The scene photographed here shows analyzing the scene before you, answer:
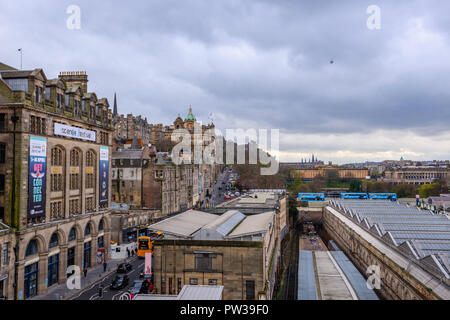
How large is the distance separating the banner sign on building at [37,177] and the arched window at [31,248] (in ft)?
7.71

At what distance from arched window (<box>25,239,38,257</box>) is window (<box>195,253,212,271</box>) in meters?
15.3

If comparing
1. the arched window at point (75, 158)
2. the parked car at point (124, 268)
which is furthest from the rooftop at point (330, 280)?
the arched window at point (75, 158)

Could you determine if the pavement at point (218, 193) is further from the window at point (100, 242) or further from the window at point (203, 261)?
the window at point (203, 261)

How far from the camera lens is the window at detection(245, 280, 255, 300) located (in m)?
25.7

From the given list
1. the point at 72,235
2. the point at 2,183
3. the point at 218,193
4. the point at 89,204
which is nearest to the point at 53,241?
the point at 72,235

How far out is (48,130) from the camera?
33469mm

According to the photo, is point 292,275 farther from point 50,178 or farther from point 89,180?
point 50,178

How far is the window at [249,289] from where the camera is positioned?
25688 mm

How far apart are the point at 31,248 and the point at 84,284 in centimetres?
656

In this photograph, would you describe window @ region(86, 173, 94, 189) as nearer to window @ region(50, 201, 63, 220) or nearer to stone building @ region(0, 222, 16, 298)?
window @ region(50, 201, 63, 220)

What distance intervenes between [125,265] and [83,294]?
8442mm

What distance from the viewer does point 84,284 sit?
3481cm
